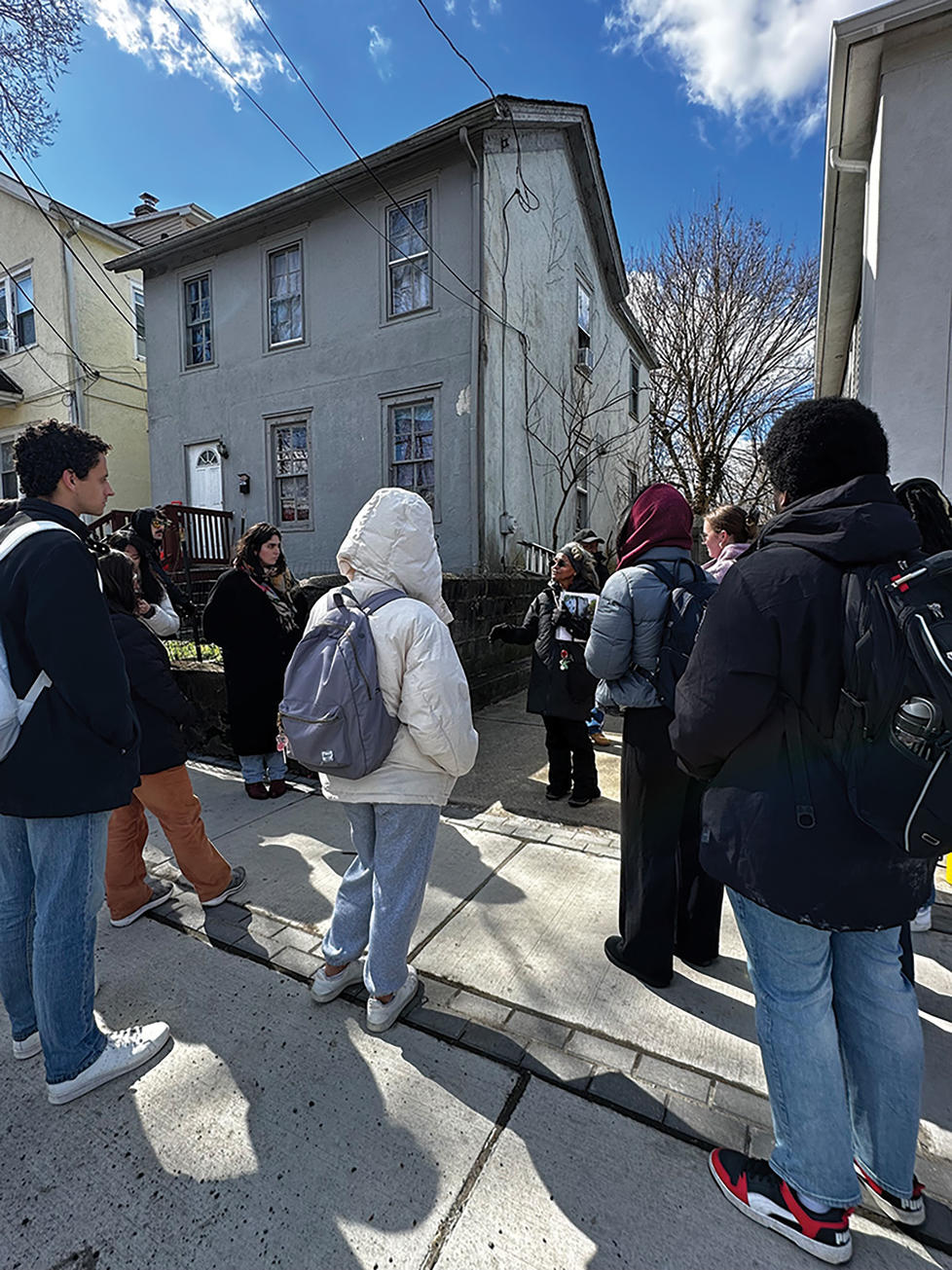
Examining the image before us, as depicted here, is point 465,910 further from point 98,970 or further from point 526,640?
point 526,640

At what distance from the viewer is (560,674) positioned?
4219 mm

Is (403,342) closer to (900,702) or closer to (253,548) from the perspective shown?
(253,548)

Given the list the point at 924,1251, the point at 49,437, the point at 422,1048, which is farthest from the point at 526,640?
the point at 924,1251

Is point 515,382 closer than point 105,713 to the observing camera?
No

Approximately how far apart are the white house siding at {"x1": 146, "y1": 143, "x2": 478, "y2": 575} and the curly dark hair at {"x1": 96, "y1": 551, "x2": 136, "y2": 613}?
678 cm

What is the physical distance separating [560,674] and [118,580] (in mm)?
2656

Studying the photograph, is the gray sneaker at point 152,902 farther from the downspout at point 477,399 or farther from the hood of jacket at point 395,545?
the downspout at point 477,399

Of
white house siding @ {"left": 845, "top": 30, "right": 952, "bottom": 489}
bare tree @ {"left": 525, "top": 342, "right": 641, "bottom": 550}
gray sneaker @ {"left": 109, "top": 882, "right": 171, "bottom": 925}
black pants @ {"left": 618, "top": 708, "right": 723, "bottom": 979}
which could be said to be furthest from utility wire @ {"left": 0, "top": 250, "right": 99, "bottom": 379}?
black pants @ {"left": 618, "top": 708, "right": 723, "bottom": 979}

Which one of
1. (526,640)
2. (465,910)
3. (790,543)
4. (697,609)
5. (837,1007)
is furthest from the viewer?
(526,640)

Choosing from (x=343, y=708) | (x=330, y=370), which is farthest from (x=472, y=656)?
(x=330, y=370)

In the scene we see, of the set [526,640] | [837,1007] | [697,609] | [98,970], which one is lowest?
[98,970]

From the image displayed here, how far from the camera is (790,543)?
1409 mm

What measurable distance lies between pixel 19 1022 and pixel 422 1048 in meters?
1.36

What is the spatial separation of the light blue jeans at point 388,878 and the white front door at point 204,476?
10728mm
